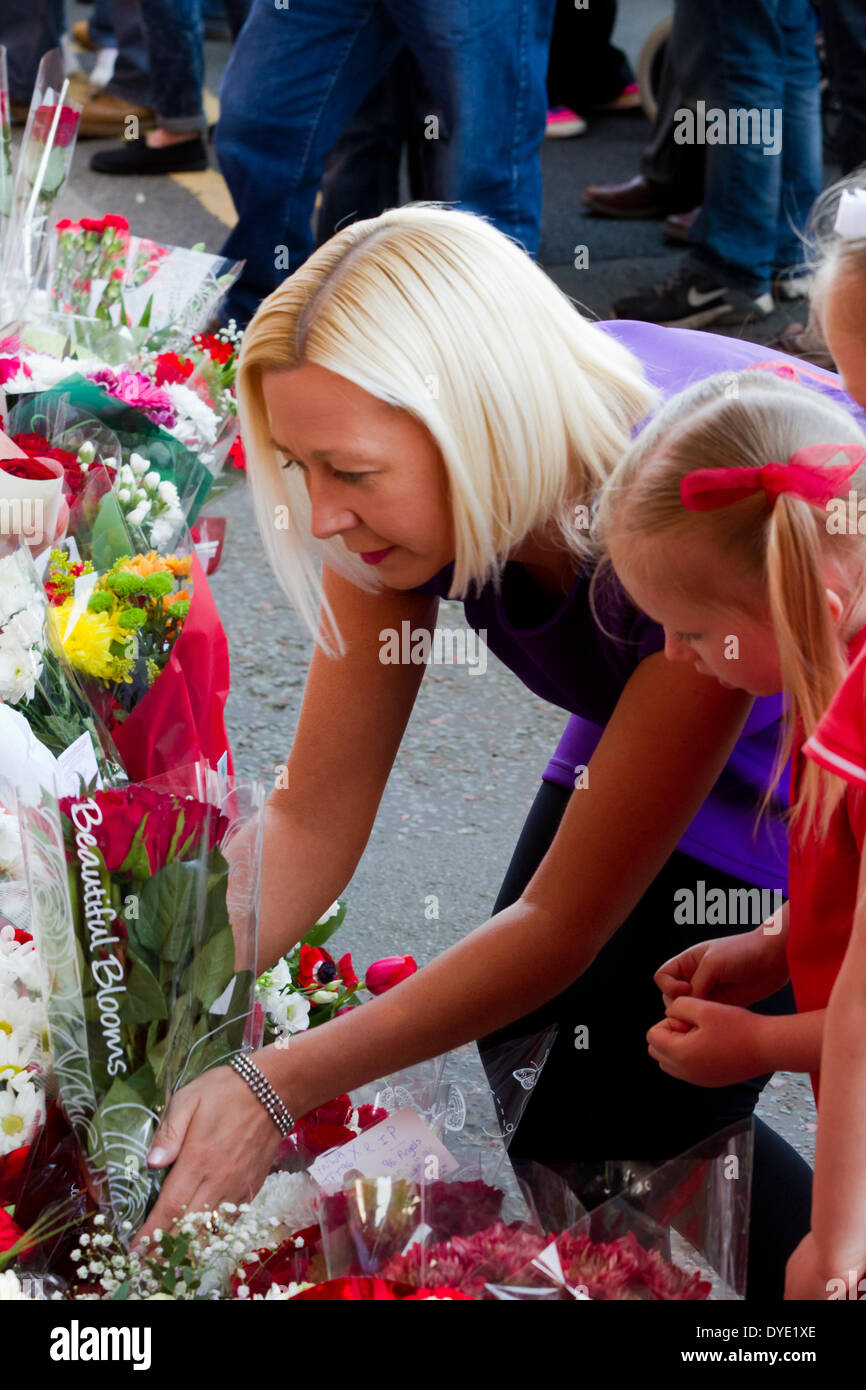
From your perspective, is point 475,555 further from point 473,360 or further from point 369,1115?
point 369,1115

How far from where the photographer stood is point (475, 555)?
4.87 ft

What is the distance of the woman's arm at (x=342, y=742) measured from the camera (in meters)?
1.69

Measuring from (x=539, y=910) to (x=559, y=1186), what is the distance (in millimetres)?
304

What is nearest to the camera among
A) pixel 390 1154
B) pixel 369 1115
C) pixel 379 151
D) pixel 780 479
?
pixel 780 479

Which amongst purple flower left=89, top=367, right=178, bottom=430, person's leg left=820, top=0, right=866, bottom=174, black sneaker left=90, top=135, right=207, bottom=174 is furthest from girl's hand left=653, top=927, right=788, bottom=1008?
black sneaker left=90, top=135, right=207, bottom=174

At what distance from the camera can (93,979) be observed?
1.17m

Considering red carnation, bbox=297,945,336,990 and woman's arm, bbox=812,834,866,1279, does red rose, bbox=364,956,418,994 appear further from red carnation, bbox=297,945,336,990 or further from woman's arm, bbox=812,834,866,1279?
woman's arm, bbox=812,834,866,1279

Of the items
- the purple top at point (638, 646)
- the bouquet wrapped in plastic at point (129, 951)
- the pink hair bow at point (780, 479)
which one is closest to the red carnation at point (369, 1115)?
the bouquet wrapped in plastic at point (129, 951)

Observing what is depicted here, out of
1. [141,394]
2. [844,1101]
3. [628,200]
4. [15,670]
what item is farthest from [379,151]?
[844,1101]

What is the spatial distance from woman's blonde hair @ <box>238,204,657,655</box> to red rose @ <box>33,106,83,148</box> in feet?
3.47

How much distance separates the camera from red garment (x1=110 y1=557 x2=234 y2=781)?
181 cm

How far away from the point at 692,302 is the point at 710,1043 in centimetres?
330
